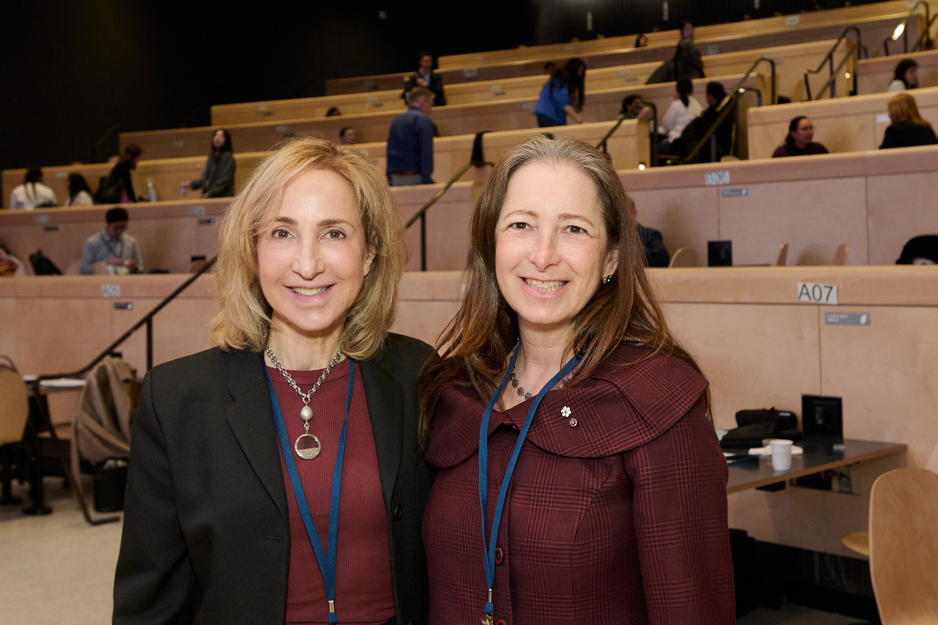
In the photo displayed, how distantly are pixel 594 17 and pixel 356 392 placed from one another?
58.8 ft

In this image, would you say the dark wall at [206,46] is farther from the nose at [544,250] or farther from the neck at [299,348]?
the nose at [544,250]

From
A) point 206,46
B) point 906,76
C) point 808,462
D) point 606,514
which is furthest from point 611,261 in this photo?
point 206,46

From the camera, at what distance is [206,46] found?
47.8ft

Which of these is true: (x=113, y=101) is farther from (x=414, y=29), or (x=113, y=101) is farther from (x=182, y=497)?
(x=182, y=497)

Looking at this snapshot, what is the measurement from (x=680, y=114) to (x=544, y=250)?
7.40 m

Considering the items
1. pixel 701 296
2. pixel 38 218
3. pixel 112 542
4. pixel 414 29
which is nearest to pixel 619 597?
pixel 701 296

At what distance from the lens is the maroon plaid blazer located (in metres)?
1.33

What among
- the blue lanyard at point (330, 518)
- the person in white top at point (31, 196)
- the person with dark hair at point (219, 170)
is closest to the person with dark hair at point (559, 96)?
the person with dark hair at point (219, 170)

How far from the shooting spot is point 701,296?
414cm

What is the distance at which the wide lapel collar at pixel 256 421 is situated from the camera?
1503 millimetres

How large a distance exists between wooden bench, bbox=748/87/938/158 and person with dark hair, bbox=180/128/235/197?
17.6 feet

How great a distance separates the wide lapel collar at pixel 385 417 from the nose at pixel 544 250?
42cm

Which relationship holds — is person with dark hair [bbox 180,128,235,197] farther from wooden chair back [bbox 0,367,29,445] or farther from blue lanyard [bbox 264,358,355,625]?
blue lanyard [bbox 264,358,355,625]

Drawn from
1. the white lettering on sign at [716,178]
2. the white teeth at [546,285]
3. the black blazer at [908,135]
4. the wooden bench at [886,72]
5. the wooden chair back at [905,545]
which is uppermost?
the wooden bench at [886,72]
